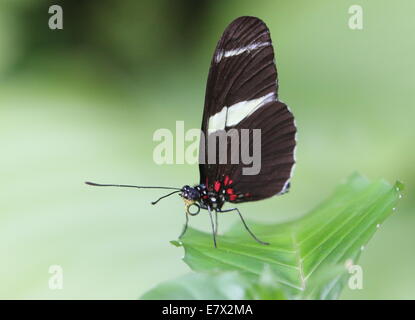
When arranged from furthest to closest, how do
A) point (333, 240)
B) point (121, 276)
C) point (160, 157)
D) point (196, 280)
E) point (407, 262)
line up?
point (160, 157)
point (407, 262)
point (121, 276)
point (333, 240)
point (196, 280)

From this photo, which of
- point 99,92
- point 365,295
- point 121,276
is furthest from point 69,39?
point 365,295

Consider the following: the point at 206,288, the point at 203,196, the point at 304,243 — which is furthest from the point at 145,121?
the point at 206,288

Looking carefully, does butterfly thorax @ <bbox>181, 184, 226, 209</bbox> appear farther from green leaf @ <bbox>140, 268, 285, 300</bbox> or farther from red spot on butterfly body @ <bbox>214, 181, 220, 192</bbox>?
green leaf @ <bbox>140, 268, 285, 300</bbox>

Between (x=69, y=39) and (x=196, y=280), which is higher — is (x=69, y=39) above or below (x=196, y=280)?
above

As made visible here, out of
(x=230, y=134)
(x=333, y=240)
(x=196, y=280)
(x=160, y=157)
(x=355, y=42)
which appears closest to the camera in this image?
(x=196, y=280)

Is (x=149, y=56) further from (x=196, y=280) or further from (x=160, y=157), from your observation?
(x=196, y=280)

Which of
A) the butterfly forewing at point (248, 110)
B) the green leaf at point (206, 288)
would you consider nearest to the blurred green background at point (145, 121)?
the butterfly forewing at point (248, 110)

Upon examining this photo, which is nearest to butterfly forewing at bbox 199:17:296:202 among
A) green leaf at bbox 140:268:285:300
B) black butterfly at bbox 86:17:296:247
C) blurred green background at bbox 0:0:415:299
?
black butterfly at bbox 86:17:296:247
